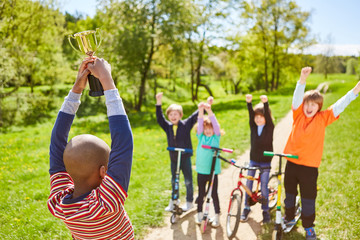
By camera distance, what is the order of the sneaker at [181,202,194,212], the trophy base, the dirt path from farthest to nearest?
the sneaker at [181,202,194,212], the dirt path, the trophy base

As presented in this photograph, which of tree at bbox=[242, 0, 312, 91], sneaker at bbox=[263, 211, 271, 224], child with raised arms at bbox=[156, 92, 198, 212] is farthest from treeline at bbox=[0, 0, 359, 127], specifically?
sneaker at bbox=[263, 211, 271, 224]

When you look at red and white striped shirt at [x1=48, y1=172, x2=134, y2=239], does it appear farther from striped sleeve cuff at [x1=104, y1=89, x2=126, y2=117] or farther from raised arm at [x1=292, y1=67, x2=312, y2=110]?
raised arm at [x1=292, y1=67, x2=312, y2=110]

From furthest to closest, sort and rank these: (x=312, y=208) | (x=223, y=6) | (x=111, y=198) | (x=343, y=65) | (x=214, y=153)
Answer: (x=343, y=65), (x=223, y=6), (x=214, y=153), (x=312, y=208), (x=111, y=198)

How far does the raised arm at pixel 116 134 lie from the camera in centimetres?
134

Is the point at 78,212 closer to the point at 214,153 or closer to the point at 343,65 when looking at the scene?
the point at 214,153

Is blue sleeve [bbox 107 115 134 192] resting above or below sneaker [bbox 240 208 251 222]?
above

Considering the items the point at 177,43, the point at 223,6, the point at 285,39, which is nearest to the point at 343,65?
the point at 285,39

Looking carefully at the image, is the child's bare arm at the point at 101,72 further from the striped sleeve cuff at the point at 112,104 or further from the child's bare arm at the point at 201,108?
the child's bare arm at the point at 201,108

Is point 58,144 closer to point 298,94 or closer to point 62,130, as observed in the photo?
point 62,130

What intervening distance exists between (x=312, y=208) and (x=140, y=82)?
1732 cm

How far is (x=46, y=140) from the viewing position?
35.8 ft

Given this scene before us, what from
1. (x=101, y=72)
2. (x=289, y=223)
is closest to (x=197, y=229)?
(x=289, y=223)

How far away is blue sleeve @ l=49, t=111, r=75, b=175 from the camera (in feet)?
5.32

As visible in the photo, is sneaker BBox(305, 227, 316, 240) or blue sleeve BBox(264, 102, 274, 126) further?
blue sleeve BBox(264, 102, 274, 126)
